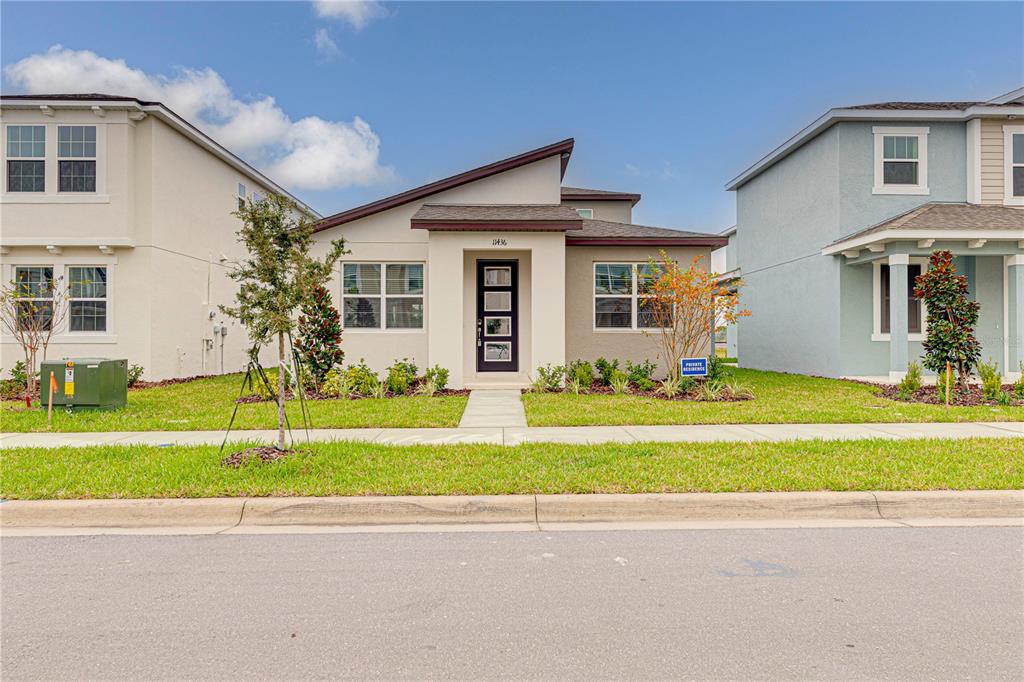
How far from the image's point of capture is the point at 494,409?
36.8 feet

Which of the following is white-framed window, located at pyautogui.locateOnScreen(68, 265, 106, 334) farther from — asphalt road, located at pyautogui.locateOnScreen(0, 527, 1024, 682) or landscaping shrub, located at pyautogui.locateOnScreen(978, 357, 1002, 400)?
landscaping shrub, located at pyautogui.locateOnScreen(978, 357, 1002, 400)

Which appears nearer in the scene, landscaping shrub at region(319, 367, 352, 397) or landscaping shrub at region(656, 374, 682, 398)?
landscaping shrub at region(656, 374, 682, 398)

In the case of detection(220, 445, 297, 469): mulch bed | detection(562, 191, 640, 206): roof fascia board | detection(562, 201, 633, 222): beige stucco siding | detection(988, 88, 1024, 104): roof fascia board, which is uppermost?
detection(988, 88, 1024, 104): roof fascia board

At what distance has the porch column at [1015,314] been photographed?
1466 centimetres

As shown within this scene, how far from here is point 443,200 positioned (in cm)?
1573

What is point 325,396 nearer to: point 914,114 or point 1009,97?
point 914,114

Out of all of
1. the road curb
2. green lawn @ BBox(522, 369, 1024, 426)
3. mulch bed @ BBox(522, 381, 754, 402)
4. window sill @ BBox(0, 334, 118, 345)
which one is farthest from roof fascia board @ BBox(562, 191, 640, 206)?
the road curb

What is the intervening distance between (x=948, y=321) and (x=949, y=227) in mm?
2998

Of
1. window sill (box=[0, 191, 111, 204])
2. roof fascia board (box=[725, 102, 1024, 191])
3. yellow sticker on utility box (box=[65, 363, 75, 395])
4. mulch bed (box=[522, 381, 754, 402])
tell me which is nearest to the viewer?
yellow sticker on utility box (box=[65, 363, 75, 395])

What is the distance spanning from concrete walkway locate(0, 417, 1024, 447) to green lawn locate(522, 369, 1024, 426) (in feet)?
1.22

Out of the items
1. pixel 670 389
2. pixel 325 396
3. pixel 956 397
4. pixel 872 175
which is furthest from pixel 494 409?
pixel 872 175

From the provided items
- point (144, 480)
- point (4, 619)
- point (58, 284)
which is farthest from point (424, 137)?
point (4, 619)

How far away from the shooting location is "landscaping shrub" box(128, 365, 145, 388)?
15.0 metres

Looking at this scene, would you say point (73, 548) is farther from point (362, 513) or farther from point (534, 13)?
point (534, 13)
